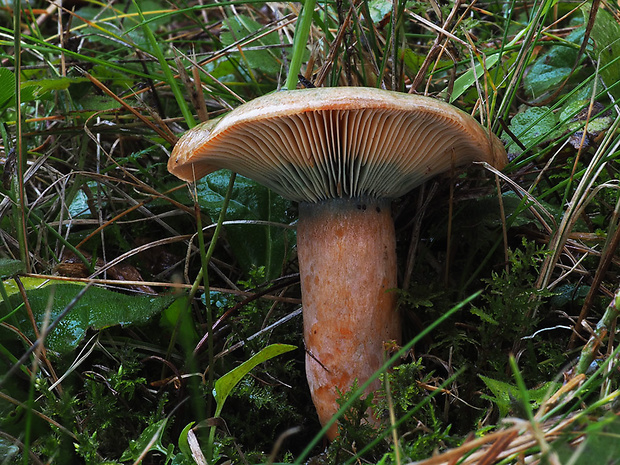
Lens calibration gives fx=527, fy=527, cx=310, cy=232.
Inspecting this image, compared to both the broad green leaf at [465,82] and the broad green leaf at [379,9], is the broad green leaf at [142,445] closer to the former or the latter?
the broad green leaf at [465,82]

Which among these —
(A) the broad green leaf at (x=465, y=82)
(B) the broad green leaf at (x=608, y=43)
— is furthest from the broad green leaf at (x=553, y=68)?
(A) the broad green leaf at (x=465, y=82)

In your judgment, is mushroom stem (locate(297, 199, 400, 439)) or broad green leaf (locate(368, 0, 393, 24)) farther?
broad green leaf (locate(368, 0, 393, 24))

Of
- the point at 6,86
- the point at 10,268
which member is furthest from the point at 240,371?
the point at 6,86

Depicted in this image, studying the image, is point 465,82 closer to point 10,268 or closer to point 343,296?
point 343,296

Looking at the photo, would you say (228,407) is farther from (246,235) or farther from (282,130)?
(282,130)

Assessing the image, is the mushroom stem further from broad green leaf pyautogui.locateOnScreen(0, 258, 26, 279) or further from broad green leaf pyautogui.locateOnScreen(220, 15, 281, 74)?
broad green leaf pyautogui.locateOnScreen(220, 15, 281, 74)

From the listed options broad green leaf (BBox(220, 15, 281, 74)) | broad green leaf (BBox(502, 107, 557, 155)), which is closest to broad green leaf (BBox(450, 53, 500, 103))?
broad green leaf (BBox(502, 107, 557, 155))
